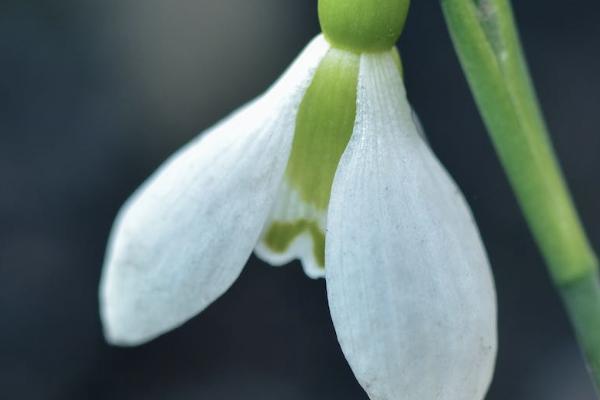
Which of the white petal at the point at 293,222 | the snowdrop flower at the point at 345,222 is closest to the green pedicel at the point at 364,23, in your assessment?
the snowdrop flower at the point at 345,222

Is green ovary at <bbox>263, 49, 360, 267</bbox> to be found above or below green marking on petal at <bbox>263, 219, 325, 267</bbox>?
above

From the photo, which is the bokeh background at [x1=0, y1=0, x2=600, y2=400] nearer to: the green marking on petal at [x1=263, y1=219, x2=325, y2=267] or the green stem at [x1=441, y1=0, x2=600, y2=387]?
the green marking on petal at [x1=263, y1=219, x2=325, y2=267]

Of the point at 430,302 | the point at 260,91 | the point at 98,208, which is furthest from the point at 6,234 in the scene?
the point at 430,302

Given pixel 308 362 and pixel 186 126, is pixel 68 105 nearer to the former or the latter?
pixel 186 126

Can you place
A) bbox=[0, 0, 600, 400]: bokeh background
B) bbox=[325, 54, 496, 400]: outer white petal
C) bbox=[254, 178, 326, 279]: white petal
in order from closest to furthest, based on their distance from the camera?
1. bbox=[325, 54, 496, 400]: outer white petal
2. bbox=[254, 178, 326, 279]: white petal
3. bbox=[0, 0, 600, 400]: bokeh background

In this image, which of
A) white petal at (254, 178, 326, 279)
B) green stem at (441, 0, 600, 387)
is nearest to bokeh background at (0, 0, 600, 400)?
white petal at (254, 178, 326, 279)

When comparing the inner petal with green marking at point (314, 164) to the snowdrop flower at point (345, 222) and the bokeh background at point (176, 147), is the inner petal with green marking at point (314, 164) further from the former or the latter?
the bokeh background at point (176, 147)

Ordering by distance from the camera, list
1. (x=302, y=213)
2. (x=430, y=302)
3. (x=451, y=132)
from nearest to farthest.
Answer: (x=430, y=302)
(x=302, y=213)
(x=451, y=132)
